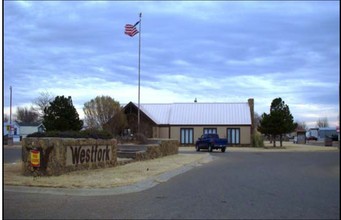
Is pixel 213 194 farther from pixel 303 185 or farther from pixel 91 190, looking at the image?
pixel 91 190

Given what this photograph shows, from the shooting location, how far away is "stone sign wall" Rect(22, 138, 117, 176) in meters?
14.9

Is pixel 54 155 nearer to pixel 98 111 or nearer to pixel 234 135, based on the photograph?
pixel 98 111

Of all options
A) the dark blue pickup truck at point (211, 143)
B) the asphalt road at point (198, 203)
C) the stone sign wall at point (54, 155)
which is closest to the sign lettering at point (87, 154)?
the stone sign wall at point (54, 155)

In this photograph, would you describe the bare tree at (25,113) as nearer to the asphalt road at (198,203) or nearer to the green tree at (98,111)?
the asphalt road at (198,203)

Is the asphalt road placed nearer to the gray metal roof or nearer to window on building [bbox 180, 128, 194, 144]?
the gray metal roof

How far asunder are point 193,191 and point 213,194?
2.72 ft

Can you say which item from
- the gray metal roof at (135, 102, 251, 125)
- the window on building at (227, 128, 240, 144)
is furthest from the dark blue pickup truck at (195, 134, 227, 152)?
the window on building at (227, 128, 240, 144)

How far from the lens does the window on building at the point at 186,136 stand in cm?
5354

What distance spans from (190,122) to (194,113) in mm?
Result: 1283

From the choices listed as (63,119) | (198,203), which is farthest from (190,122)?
(198,203)

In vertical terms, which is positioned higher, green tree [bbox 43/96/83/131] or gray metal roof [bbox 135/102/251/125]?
gray metal roof [bbox 135/102/251/125]

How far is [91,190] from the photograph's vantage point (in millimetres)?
11594

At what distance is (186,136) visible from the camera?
5397 cm

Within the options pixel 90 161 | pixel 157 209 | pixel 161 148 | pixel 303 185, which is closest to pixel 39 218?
pixel 157 209
